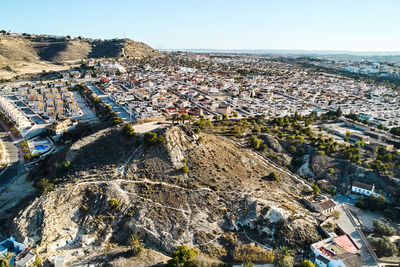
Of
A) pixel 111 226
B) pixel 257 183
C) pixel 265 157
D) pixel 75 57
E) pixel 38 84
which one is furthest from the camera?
pixel 75 57

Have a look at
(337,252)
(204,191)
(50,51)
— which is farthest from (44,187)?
(50,51)

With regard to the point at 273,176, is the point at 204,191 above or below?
above

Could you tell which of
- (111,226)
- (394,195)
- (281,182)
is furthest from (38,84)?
(394,195)

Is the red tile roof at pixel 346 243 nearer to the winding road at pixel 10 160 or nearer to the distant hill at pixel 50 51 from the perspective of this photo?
the winding road at pixel 10 160

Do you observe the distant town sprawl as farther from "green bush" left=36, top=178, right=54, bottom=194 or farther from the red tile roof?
the red tile roof

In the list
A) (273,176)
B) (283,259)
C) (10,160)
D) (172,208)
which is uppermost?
(273,176)

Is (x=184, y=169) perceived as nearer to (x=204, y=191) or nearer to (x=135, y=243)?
(x=204, y=191)

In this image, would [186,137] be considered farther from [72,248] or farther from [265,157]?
[72,248]
